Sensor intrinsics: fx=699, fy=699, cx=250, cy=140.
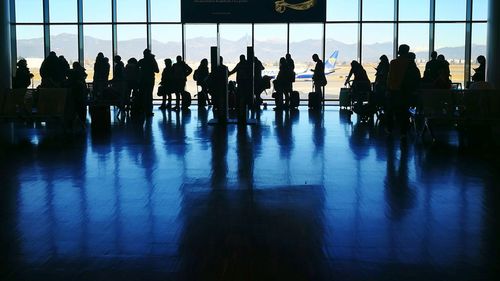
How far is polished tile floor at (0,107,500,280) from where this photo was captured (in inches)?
159

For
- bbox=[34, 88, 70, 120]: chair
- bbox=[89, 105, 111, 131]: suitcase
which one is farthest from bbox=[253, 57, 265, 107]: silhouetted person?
bbox=[34, 88, 70, 120]: chair

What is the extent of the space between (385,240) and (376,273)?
2.57ft

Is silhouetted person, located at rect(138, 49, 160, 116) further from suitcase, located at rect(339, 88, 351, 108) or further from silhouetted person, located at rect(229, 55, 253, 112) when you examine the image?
suitcase, located at rect(339, 88, 351, 108)

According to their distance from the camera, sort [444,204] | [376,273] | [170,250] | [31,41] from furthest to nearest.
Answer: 1. [31,41]
2. [444,204]
3. [170,250]
4. [376,273]

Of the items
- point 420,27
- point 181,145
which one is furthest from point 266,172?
point 420,27

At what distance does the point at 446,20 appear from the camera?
22.8 m

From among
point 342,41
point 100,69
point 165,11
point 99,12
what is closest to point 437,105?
point 100,69

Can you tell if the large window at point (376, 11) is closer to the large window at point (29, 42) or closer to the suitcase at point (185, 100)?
the suitcase at point (185, 100)

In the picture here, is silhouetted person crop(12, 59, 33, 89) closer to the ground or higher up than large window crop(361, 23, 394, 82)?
closer to the ground

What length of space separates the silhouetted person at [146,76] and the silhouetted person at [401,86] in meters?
7.66

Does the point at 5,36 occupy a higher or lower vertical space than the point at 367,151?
higher

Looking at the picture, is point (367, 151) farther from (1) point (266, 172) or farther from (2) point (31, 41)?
(2) point (31, 41)

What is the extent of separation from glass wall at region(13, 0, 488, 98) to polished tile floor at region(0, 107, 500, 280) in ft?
43.3

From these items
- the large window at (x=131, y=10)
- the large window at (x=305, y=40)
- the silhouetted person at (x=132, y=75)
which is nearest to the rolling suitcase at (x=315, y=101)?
the large window at (x=305, y=40)
